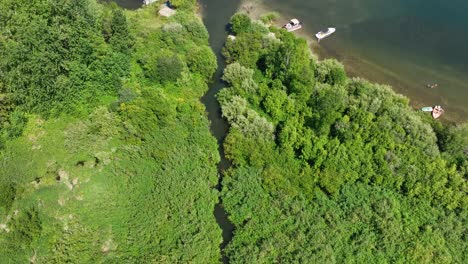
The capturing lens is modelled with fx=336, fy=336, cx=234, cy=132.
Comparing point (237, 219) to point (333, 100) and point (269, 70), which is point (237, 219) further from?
point (269, 70)

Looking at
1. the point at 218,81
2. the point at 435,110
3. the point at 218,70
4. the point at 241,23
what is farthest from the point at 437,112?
the point at 218,70

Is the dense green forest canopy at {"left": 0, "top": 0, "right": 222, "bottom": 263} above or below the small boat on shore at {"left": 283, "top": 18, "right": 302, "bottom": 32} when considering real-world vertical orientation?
below

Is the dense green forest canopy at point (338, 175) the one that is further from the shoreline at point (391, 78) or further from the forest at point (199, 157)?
the shoreline at point (391, 78)

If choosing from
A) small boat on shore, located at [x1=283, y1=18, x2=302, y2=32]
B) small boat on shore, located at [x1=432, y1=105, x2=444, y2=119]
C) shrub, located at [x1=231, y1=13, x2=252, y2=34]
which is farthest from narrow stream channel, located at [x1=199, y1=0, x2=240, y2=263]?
small boat on shore, located at [x1=432, y1=105, x2=444, y2=119]

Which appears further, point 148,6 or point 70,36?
point 148,6

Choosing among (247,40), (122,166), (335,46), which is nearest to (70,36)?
(122,166)

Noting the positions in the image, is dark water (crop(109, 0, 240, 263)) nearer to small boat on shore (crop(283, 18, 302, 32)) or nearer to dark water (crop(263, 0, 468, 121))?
dark water (crop(263, 0, 468, 121))

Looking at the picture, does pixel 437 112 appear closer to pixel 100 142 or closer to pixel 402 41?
pixel 402 41
